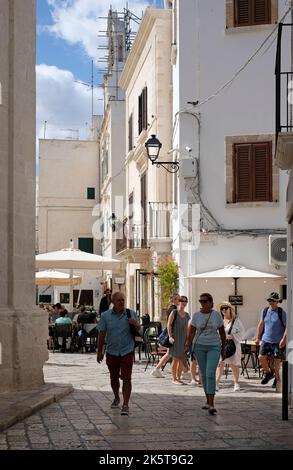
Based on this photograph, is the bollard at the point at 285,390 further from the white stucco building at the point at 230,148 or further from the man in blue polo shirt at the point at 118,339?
the white stucco building at the point at 230,148

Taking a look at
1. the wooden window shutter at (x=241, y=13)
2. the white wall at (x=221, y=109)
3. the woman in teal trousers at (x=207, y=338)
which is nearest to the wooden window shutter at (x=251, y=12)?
the wooden window shutter at (x=241, y=13)

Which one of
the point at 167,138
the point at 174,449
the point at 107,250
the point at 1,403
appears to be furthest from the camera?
the point at 107,250

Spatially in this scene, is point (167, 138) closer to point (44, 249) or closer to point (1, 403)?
point (1, 403)

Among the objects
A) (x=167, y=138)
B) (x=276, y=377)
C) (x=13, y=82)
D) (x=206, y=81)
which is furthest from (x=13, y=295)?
(x=167, y=138)

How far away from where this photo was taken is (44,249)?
160 feet

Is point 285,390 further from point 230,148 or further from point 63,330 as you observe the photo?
point 63,330

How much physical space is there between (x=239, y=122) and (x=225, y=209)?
2127 mm

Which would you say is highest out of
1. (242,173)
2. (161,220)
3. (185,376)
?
(242,173)

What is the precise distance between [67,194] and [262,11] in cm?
3052

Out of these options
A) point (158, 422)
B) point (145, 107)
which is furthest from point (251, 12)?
point (158, 422)

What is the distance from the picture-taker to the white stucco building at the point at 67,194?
49.4 meters

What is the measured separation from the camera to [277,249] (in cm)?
1975

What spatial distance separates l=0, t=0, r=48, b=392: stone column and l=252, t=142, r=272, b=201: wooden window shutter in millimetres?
8157

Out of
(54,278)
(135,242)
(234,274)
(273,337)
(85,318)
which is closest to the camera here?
(273,337)
